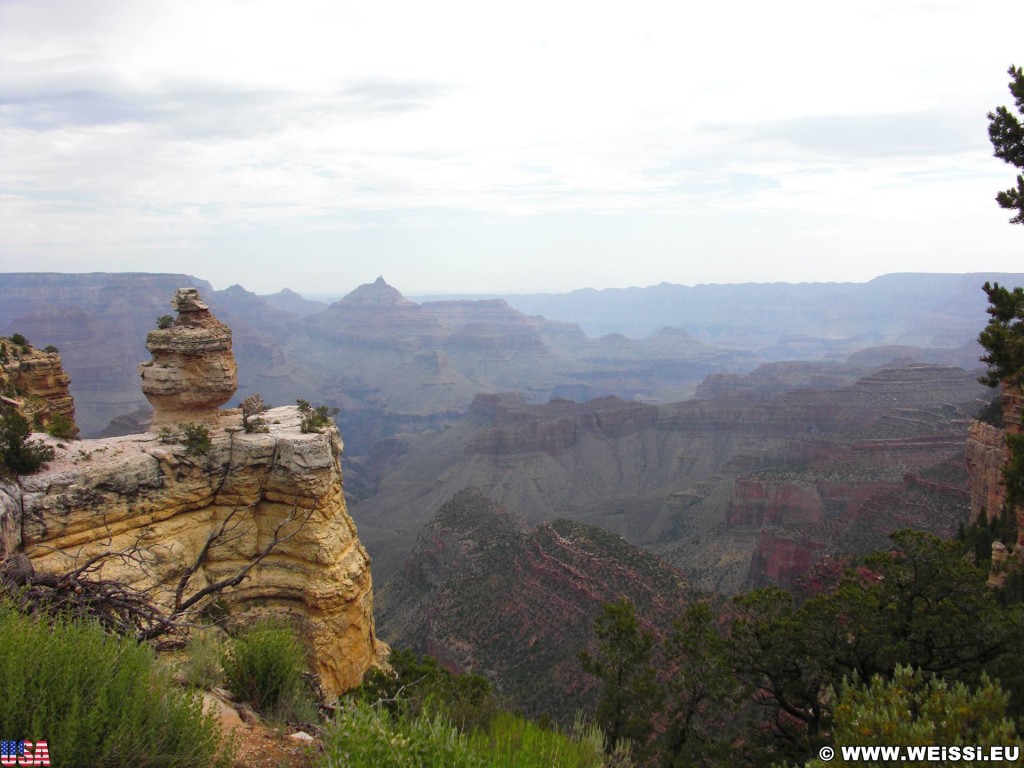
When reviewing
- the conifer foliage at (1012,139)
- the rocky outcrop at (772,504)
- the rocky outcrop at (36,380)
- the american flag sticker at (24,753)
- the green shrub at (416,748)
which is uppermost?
the conifer foliage at (1012,139)

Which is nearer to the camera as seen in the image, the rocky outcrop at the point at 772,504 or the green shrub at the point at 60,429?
the green shrub at the point at 60,429

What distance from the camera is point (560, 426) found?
105 metres

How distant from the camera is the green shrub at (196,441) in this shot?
54.7 feet

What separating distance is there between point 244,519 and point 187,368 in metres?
4.67

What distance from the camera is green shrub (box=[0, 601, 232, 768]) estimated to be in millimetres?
4633

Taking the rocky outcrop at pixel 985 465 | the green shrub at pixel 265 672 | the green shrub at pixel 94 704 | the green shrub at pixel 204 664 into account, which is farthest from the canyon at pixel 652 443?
the green shrub at pixel 94 704

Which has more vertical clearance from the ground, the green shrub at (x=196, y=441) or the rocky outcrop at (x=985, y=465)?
the green shrub at (x=196, y=441)

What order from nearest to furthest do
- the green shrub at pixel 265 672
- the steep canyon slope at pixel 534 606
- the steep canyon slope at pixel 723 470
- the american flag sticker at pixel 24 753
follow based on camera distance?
the american flag sticker at pixel 24 753 → the green shrub at pixel 265 672 → the steep canyon slope at pixel 534 606 → the steep canyon slope at pixel 723 470

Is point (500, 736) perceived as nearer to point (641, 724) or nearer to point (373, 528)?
point (641, 724)

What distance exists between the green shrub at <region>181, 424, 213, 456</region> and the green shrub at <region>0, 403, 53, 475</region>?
3.09 meters

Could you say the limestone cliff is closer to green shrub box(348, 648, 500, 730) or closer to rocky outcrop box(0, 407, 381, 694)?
green shrub box(348, 648, 500, 730)

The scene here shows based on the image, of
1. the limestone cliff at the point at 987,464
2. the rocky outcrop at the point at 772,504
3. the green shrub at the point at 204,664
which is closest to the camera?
the green shrub at the point at 204,664

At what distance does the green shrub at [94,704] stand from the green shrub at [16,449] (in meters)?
10.8

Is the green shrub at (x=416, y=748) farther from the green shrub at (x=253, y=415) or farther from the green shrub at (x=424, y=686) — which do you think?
the green shrub at (x=253, y=415)
